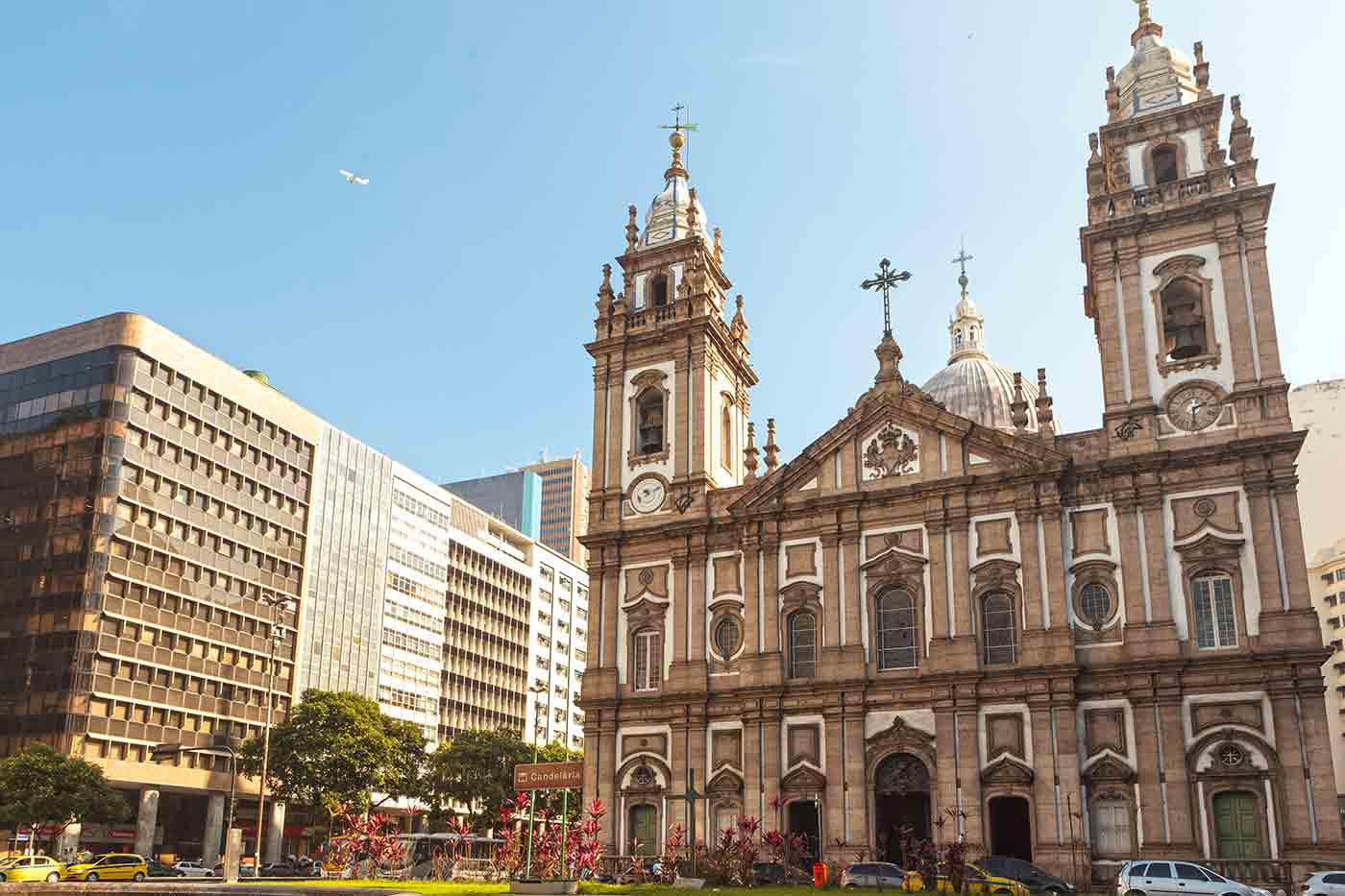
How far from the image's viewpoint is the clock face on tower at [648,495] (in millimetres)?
45906

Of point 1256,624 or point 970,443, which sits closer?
point 1256,624

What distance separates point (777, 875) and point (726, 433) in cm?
1833

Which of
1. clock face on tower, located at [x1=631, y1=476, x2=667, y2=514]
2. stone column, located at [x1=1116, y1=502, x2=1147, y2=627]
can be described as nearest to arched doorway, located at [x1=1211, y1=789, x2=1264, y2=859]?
stone column, located at [x1=1116, y1=502, x2=1147, y2=627]

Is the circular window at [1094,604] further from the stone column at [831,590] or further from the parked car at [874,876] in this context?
the parked car at [874,876]

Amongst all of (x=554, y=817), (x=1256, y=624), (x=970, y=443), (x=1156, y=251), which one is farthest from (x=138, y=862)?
(x=1156, y=251)

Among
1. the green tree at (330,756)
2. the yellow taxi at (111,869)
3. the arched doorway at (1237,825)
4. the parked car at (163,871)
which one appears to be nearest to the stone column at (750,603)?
the arched doorway at (1237,825)

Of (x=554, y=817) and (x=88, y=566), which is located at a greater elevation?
(x=88, y=566)

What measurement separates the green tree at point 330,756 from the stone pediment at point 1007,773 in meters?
27.7

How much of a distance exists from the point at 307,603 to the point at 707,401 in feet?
109

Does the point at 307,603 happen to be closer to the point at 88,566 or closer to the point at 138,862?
the point at 88,566

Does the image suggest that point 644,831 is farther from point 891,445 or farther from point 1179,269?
point 1179,269

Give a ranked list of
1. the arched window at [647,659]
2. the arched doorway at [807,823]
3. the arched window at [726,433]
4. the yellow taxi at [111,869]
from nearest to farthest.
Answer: the arched doorway at [807,823], the yellow taxi at [111,869], the arched window at [647,659], the arched window at [726,433]

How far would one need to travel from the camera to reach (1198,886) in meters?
27.5

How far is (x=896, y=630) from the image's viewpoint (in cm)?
4022
